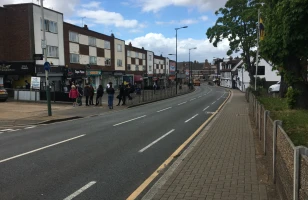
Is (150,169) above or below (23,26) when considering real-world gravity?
below

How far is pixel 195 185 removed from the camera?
5773 mm

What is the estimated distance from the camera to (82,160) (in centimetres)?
810

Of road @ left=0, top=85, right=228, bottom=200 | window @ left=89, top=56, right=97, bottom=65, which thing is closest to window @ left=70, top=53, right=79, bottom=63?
window @ left=89, top=56, right=97, bottom=65

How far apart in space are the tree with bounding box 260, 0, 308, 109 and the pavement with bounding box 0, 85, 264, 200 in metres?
3.71

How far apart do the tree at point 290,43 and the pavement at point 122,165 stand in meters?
3.71

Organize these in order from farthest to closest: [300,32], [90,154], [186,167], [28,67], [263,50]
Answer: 1. [28,67]
2. [263,50]
3. [300,32]
4. [90,154]
5. [186,167]

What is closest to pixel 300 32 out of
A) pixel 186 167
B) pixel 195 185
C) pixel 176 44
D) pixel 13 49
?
pixel 186 167

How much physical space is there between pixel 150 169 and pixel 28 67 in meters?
29.9

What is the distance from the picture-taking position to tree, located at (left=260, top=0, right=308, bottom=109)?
11166 mm

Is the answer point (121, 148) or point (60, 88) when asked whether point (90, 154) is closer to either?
point (121, 148)

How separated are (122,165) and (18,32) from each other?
103ft

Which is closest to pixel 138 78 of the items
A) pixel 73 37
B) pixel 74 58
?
pixel 74 58

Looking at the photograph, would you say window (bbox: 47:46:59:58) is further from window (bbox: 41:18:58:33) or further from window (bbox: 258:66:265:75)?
window (bbox: 258:66:265:75)

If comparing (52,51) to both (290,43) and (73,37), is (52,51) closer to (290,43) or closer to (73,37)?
(73,37)
